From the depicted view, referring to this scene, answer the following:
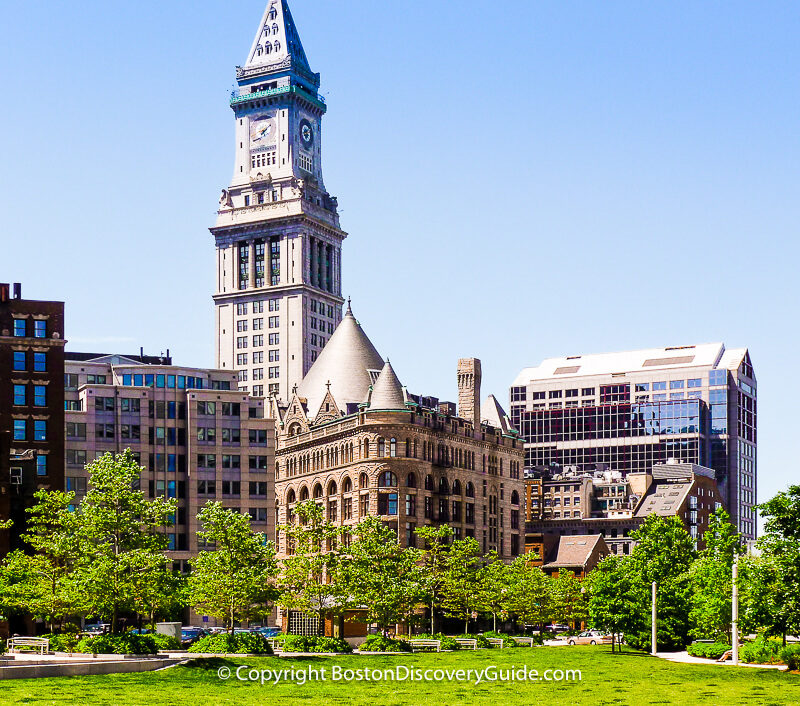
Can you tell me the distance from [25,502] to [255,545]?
98.0 feet

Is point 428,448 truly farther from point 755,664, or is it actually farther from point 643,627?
point 755,664

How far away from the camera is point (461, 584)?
137 meters

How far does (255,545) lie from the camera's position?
91.8 meters

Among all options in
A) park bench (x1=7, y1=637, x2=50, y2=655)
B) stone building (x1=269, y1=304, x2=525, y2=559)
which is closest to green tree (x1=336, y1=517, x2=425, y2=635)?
park bench (x1=7, y1=637, x2=50, y2=655)

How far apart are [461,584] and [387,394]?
112ft

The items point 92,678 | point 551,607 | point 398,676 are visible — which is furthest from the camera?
point 551,607

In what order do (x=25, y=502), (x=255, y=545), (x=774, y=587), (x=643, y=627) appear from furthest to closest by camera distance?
(x=25, y=502) → (x=643, y=627) → (x=255, y=545) → (x=774, y=587)

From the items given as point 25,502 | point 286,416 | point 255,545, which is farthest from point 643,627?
point 286,416

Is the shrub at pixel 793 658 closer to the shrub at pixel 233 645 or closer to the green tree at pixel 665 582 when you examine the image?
the green tree at pixel 665 582

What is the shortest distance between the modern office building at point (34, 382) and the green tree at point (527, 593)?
154 feet

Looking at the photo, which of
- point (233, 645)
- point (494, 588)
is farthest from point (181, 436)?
point (233, 645)

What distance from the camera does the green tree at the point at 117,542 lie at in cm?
8106

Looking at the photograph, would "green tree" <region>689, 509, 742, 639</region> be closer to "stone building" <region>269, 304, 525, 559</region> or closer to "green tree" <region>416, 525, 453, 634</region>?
"green tree" <region>416, 525, 453, 634</region>

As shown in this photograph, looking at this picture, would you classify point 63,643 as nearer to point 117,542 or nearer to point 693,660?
point 117,542
